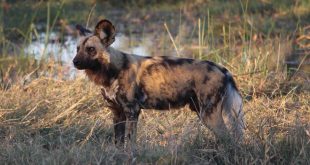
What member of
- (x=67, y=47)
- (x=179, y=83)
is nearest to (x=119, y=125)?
(x=179, y=83)

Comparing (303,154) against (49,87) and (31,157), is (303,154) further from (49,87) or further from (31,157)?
(49,87)

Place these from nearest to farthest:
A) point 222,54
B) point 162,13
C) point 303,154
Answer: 1. point 303,154
2. point 222,54
3. point 162,13

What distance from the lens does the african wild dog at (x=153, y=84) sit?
4.60 meters

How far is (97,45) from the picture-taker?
460cm

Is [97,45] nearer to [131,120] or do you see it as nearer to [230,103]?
[131,120]

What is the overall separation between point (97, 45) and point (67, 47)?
16.0 feet

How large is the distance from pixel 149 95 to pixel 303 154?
111 cm

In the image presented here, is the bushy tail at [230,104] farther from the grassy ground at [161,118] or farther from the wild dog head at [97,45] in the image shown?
the wild dog head at [97,45]

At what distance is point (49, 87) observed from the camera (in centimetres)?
638

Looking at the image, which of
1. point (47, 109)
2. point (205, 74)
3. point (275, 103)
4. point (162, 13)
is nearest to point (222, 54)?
point (275, 103)

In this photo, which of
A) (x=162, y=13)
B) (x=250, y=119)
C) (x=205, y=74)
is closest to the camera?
(x=205, y=74)

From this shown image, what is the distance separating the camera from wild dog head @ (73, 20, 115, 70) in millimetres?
4566

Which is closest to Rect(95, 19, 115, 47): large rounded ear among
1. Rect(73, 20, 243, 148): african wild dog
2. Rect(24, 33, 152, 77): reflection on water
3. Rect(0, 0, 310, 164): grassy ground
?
Rect(73, 20, 243, 148): african wild dog

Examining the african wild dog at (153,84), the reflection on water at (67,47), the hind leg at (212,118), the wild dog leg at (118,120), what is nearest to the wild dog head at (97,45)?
the african wild dog at (153,84)
